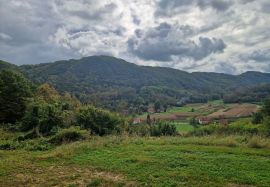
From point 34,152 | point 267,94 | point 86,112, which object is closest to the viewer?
point 34,152

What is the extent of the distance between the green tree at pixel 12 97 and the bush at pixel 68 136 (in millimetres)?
26333

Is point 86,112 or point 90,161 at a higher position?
point 86,112

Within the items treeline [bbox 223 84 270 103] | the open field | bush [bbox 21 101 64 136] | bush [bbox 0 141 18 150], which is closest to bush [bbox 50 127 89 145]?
bush [bbox 0 141 18 150]

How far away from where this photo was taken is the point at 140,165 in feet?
54.5

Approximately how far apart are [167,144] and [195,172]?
750 centimetres

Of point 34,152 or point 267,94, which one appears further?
point 267,94

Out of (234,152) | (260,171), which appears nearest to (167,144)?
(234,152)

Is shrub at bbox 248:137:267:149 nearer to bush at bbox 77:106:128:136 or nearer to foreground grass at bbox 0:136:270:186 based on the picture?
foreground grass at bbox 0:136:270:186

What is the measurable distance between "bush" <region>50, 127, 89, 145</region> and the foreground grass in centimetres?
354

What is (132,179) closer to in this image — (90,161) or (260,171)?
(90,161)

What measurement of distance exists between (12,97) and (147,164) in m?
38.8

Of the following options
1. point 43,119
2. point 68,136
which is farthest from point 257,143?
point 43,119

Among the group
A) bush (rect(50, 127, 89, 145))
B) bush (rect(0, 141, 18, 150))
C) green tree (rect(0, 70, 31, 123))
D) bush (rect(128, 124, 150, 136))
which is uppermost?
green tree (rect(0, 70, 31, 123))

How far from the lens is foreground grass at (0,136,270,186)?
46.9ft
